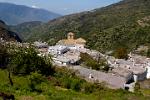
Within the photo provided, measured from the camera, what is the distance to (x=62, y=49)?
79.5 metres

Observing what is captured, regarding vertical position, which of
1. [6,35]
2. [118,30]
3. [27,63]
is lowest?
[27,63]

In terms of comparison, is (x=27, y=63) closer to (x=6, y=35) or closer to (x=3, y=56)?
(x=3, y=56)

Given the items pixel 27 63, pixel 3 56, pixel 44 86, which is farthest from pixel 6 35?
pixel 44 86

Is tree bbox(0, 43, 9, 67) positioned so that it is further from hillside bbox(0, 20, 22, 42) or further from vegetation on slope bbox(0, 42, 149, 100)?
hillside bbox(0, 20, 22, 42)

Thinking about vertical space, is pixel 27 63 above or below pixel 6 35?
below

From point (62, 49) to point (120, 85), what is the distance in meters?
31.3

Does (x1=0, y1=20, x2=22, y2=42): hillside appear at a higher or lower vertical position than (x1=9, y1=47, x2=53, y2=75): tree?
higher

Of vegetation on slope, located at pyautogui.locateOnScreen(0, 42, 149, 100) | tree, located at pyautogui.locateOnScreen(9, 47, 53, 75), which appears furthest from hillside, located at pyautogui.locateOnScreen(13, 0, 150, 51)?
vegetation on slope, located at pyautogui.locateOnScreen(0, 42, 149, 100)

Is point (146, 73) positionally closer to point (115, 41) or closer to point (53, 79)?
point (53, 79)

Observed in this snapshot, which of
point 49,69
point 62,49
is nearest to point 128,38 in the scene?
point 62,49

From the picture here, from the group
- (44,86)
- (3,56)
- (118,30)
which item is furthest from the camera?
(118,30)

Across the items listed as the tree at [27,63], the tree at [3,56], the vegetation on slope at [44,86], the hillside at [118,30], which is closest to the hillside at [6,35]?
the tree at [3,56]

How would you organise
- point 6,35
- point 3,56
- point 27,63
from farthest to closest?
point 6,35 → point 3,56 → point 27,63

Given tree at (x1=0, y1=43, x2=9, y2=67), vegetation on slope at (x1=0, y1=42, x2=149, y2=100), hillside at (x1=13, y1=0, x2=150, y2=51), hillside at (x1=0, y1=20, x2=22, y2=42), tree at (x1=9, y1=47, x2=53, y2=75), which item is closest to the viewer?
vegetation on slope at (x1=0, y1=42, x2=149, y2=100)
